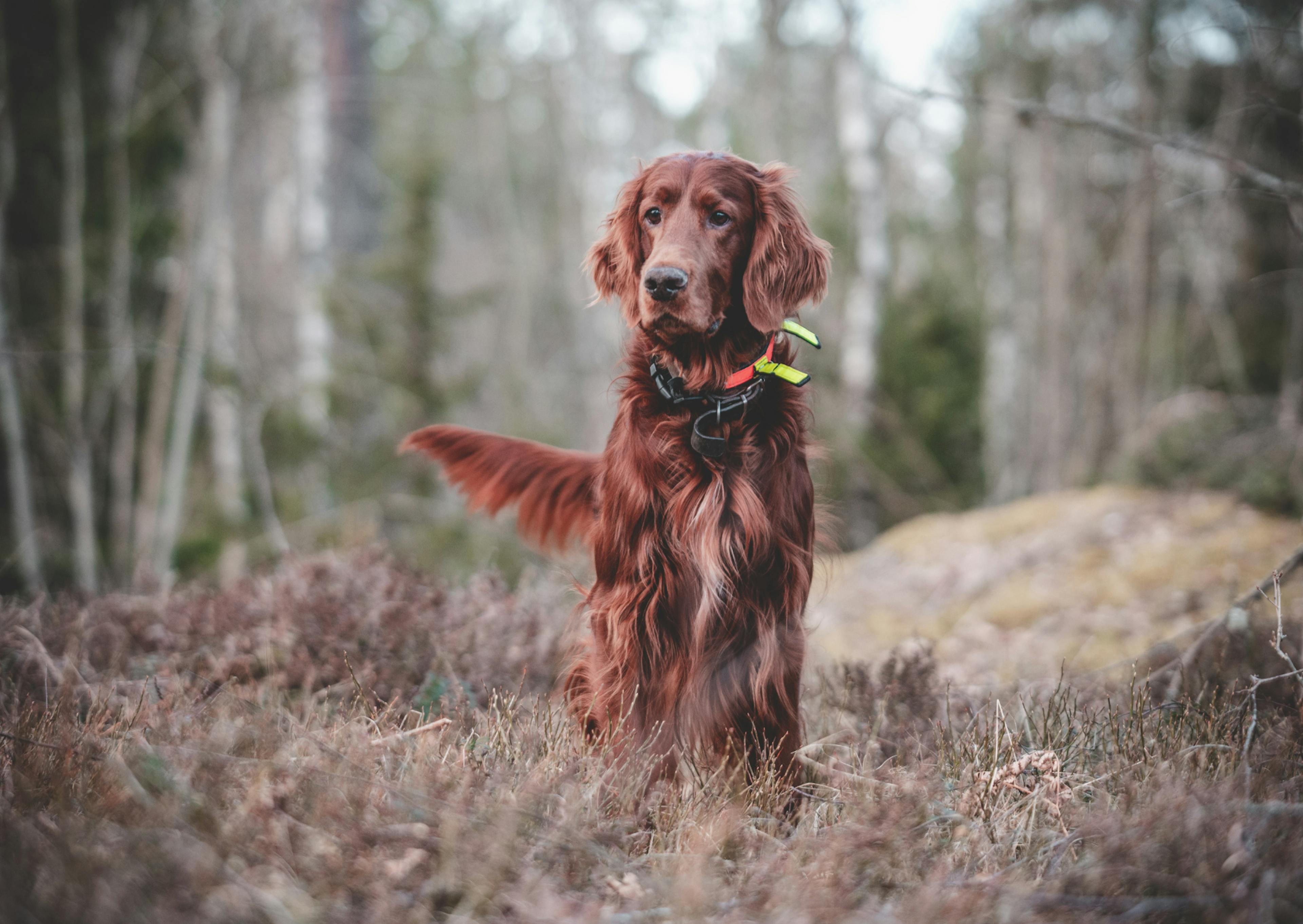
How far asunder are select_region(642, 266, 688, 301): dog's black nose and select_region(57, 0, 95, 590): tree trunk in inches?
143

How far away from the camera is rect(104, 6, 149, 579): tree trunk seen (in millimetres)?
4855

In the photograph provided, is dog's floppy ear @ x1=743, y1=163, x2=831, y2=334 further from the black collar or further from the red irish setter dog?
the black collar

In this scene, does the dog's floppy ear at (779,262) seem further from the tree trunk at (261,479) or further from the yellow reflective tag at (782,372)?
the tree trunk at (261,479)

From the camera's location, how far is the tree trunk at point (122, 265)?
15.9 feet


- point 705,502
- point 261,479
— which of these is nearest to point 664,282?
point 705,502

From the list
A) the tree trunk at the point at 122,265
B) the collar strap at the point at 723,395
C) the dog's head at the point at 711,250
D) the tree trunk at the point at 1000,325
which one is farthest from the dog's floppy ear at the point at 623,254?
the tree trunk at the point at 1000,325

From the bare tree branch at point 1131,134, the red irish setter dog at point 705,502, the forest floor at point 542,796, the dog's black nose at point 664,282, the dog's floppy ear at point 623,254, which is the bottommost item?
the forest floor at point 542,796

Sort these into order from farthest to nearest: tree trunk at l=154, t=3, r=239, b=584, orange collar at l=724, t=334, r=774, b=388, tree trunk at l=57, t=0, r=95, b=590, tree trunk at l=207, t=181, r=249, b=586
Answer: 1. tree trunk at l=207, t=181, r=249, b=586
2. tree trunk at l=154, t=3, r=239, b=584
3. tree trunk at l=57, t=0, r=95, b=590
4. orange collar at l=724, t=334, r=774, b=388

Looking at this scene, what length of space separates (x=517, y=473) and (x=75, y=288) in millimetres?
3360

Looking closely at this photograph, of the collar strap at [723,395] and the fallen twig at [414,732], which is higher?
the collar strap at [723,395]

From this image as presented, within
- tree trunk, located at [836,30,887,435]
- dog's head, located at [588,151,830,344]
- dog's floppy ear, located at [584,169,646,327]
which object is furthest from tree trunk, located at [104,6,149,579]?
tree trunk, located at [836,30,887,435]

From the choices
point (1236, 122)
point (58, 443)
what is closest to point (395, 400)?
point (58, 443)

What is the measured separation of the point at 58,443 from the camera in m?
4.97

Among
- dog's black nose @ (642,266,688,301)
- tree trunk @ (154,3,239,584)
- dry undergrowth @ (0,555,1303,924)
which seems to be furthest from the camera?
tree trunk @ (154,3,239,584)
